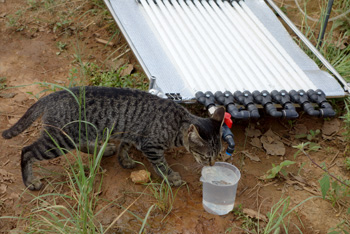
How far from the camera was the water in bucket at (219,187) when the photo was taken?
10.1 feet

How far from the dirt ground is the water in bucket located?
9 centimetres

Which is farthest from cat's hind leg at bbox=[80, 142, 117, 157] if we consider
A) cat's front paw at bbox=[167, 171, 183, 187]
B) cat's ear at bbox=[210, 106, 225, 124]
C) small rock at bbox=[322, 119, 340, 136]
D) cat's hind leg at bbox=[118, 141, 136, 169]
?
small rock at bbox=[322, 119, 340, 136]

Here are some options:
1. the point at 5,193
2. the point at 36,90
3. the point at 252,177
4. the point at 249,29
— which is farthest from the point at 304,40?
the point at 5,193

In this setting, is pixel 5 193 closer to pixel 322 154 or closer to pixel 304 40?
pixel 322 154

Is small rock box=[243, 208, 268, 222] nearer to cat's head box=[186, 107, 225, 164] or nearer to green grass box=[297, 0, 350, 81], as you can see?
cat's head box=[186, 107, 225, 164]

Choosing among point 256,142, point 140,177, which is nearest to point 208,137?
point 140,177

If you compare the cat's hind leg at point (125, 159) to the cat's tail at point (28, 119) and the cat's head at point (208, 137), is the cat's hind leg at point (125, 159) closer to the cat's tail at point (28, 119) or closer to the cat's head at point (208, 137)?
the cat's head at point (208, 137)

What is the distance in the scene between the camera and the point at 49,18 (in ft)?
17.5

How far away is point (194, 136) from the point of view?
3.20m

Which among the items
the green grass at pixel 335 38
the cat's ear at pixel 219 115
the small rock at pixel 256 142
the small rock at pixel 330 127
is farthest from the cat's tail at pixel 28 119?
the green grass at pixel 335 38

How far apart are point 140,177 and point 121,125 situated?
0.48m

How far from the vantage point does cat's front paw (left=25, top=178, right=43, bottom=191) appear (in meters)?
3.30

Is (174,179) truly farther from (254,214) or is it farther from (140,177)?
(254,214)

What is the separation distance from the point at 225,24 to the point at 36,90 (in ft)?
7.70
